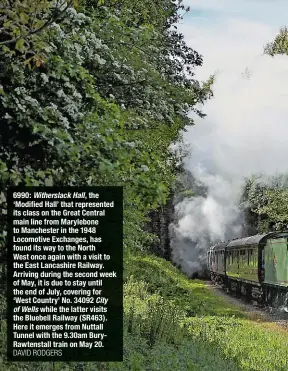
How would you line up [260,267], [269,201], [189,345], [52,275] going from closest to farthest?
1. [52,275]
2. [189,345]
3. [260,267]
4. [269,201]

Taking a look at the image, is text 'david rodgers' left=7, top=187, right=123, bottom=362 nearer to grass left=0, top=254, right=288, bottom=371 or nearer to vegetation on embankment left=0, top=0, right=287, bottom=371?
vegetation on embankment left=0, top=0, right=287, bottom=371

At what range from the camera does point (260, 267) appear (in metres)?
26.0

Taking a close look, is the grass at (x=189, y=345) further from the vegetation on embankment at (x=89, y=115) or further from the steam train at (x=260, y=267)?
the steam train at (x=260, y=267)

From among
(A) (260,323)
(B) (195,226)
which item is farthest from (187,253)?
(A) (260,323)

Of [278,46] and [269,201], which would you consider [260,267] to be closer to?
[269,201]

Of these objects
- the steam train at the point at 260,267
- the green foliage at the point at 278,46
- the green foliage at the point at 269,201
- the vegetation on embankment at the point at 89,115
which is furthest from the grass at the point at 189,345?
the green foliage at the point at 278,46

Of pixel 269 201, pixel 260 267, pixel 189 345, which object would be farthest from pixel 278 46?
pixel 189 345

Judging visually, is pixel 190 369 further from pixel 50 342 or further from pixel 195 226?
pixel 195 226

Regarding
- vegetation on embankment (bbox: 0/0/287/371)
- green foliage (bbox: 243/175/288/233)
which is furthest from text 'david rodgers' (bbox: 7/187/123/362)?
green foliage (bbox: 243/175/288/233)

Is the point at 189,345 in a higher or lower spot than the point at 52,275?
lower

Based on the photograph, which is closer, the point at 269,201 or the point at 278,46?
the point at 269,201

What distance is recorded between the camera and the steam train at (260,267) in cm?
2388

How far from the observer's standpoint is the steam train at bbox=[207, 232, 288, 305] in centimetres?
2388

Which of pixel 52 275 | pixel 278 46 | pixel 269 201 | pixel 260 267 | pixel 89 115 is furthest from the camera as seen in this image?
pixel 278 46
